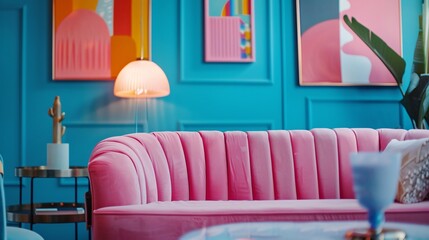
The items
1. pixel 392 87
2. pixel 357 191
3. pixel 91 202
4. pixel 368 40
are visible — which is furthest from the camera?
pixel 392 87

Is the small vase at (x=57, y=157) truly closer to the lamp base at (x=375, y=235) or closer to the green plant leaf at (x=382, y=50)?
the lamp base at (x=375, y=235)

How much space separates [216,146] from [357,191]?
5.93ft

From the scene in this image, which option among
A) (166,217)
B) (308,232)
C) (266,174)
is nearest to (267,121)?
(266,174)

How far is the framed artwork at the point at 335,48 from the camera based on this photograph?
148 inches

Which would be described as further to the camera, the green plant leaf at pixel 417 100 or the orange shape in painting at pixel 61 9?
the orange shape in painting at pixel 61 9

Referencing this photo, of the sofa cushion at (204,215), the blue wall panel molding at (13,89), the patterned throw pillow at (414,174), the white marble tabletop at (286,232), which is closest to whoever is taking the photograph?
the white marble tabletop at (286,232)

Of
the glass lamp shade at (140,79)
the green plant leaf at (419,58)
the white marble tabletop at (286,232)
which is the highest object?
the green plant leaf at (419,58)

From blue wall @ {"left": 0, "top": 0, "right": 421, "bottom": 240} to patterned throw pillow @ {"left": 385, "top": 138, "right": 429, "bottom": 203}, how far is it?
1362 mm

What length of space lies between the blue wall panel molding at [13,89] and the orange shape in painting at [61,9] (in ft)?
0.69

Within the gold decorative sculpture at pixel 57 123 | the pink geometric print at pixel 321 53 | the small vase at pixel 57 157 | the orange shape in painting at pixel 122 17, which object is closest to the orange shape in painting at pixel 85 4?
the orange shape in painting at pixel 122 17

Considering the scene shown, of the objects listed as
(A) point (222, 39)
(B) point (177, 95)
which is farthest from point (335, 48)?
(B) point (177, 95)

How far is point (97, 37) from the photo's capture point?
11.9 feet

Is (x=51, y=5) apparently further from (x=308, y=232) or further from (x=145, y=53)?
(x=308, y=232)

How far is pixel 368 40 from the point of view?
3518 millimetres
